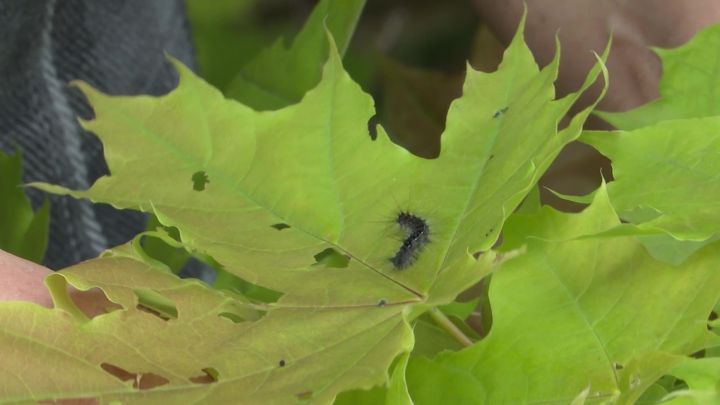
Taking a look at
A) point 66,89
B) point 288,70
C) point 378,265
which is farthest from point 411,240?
point 66,89

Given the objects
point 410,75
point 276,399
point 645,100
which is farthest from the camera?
point 410,75

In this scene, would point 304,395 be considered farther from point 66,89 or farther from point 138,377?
point 66,89

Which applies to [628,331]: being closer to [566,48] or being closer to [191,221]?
[191,221]

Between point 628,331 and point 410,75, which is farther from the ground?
point 628,331

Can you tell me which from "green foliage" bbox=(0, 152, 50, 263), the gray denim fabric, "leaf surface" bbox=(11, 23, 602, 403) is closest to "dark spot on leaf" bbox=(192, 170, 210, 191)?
"leaf surface" bbox=(11, 23, 602, 403)

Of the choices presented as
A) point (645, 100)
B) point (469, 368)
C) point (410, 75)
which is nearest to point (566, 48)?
point (645, 100)

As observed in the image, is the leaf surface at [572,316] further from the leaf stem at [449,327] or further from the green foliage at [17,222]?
the green foliage at [17,222]
